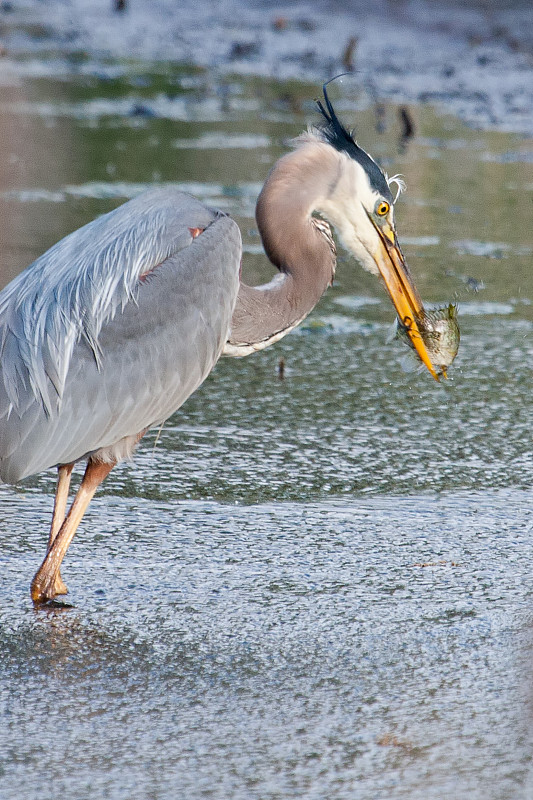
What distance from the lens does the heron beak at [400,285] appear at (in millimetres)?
4488

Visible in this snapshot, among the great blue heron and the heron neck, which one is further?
the heron neck

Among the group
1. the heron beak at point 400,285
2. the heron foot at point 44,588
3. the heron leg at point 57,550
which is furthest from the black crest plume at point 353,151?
the heron foot at point 44,588

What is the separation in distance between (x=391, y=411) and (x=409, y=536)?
1.24m

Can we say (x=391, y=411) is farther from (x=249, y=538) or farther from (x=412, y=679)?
(x=412, y=679)

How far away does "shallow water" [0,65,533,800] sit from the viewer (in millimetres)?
2924

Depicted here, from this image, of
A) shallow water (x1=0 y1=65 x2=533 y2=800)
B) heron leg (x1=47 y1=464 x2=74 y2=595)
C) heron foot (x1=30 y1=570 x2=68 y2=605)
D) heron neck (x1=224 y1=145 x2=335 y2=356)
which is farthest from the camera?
heron neck (x1=224 y1=145 x2=335 y2=356)

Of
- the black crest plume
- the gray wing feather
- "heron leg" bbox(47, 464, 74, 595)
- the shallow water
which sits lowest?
the shallow water

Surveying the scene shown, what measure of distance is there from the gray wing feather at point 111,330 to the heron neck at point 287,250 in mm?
237

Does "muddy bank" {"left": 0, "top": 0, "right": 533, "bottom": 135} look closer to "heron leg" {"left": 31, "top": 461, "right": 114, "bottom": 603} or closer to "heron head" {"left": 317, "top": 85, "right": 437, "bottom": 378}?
"heron head" {"left": 317, "top": 85, "right": 437, "bottom": 378}

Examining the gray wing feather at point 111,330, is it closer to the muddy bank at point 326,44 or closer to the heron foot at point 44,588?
the heron foot at point 44,588

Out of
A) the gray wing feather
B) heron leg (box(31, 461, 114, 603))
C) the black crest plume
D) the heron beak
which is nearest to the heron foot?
heron leg (box(31, 461, 114, 603))

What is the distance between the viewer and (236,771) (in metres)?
2.85

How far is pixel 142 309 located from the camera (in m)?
3.93

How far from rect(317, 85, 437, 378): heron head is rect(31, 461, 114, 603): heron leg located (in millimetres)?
1239
